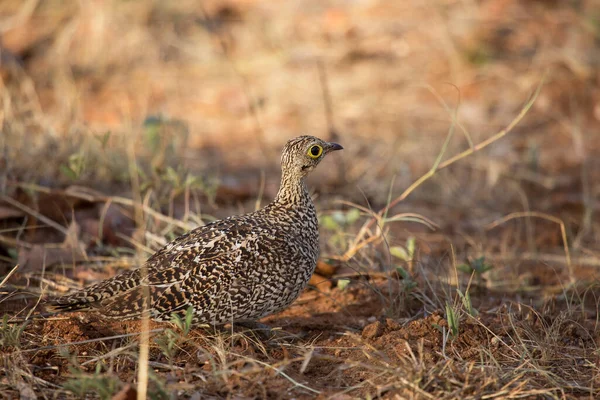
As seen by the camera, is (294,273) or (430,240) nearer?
(294,273)

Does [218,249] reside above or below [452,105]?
above

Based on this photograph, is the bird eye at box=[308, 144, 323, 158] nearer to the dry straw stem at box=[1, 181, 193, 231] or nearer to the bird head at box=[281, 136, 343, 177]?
the bird head at box=[281, 136, 343, 177]

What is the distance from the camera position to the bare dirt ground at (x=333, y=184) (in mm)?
3768

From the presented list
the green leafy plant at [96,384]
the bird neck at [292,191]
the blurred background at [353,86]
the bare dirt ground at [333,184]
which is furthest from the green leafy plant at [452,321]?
the blurred background at [353,86]

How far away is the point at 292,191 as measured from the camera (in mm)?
4645

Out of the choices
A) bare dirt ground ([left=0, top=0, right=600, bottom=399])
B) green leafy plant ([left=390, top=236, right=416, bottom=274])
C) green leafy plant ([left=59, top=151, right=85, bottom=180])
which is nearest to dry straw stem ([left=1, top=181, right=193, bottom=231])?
bare dirt ground ([left=0, top=0, right=600, bottom=399])

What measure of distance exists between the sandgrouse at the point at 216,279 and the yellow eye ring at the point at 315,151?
536mm

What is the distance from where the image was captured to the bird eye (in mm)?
4688

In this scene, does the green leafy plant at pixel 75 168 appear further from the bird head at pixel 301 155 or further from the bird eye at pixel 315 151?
the bird eye at pixel 315 151

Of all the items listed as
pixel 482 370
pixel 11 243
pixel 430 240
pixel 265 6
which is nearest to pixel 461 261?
pixel 430 240

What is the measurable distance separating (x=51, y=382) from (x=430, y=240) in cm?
389

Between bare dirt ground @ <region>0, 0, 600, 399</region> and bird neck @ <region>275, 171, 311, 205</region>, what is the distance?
1.37 ft

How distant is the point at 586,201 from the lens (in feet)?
23.6

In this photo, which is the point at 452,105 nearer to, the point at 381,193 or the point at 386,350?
the point at 381,193
